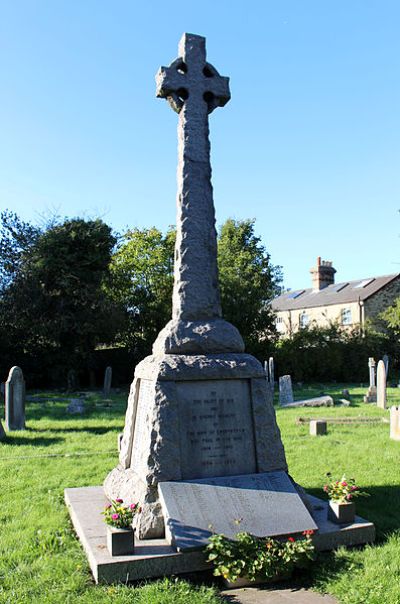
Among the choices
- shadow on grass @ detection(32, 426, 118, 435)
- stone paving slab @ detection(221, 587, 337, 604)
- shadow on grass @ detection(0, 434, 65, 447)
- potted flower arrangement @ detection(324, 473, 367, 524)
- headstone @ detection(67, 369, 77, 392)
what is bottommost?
stone paving slab @ detection(221, 587, 337, 604)

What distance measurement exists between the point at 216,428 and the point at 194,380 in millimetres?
560

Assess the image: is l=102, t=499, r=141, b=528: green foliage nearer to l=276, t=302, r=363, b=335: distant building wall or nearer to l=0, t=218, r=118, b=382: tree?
l=0, t=218, r=118, b=382: tree

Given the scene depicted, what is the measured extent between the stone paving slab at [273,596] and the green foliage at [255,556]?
0.36 ft

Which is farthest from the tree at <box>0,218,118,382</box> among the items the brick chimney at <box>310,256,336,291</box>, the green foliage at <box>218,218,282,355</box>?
the brick chimney at <box>310,256,336,291</box>

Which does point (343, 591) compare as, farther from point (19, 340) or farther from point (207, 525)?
point (19, 340)

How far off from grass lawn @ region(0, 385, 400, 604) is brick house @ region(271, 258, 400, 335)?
72.8ft

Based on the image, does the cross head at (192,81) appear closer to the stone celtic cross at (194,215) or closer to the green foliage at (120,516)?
the stone celtic cross at (194,215)

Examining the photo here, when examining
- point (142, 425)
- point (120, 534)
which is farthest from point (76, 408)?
point (120, 534)

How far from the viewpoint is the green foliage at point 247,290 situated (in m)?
29.1

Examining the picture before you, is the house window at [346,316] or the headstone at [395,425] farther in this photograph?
the house window at [346,316]

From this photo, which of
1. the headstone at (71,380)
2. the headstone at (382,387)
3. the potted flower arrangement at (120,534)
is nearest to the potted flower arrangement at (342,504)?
the potted flower arrangement at (120,534)

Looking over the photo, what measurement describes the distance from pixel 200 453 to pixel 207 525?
2.57ft

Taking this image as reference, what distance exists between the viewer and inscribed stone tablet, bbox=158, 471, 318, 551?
477cm

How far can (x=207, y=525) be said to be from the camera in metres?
4.80
